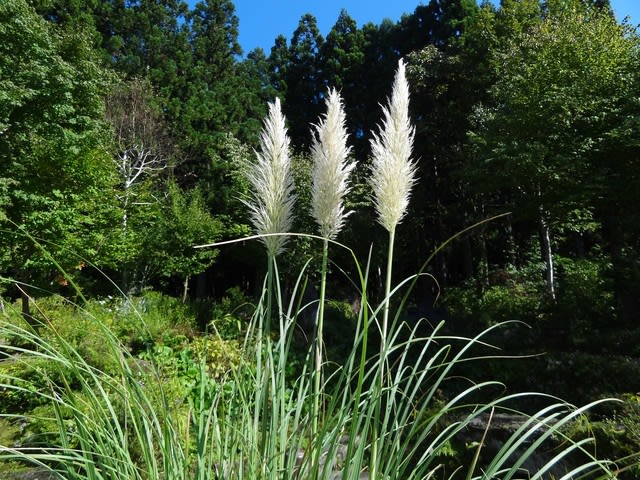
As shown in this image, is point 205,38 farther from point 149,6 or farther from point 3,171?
point 3,171

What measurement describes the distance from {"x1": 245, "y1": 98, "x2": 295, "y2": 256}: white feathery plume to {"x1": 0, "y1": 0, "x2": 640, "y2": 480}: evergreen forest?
0.10m

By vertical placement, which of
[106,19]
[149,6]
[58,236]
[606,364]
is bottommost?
[606,364]

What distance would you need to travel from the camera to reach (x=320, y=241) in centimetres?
1037

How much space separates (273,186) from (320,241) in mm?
8748

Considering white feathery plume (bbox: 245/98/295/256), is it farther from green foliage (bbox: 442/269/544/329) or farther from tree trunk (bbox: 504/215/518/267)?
tree trunk (bbox: 504/215/518/267)

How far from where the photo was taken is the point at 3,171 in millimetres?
6238

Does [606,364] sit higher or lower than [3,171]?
lower

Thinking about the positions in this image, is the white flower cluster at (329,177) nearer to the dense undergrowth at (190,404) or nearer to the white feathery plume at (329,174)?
the white feathery plume at (329,174)

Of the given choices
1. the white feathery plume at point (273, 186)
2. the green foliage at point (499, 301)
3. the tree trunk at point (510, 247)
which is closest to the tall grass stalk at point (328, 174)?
the white feathery plume at point (273, 186)

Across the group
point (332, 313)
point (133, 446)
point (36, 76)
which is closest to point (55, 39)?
point (36, 76)

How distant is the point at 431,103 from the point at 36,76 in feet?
34.3

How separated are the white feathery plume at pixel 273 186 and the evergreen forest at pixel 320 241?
0.33ft

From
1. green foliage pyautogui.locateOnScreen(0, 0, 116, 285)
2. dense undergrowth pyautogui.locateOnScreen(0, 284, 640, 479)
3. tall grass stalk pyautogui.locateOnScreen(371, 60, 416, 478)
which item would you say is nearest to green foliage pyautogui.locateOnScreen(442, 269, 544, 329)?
dense undergrowth pyautogui.locateOnScreen(0, 284, 640, 479)

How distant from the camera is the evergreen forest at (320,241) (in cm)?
167
